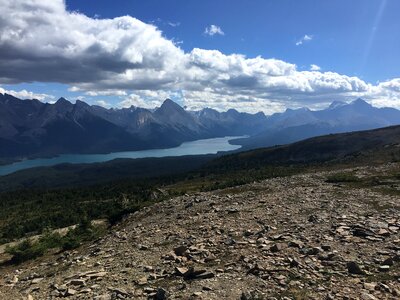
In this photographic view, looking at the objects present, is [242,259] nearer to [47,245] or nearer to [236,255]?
[236,255]

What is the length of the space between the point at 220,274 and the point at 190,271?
1496 mm

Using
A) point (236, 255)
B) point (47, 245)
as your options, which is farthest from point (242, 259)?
point (47, 245)

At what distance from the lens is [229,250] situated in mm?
21500

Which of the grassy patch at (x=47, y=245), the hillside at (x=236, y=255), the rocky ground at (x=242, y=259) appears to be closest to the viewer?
the rocky ground at (x=242, y=259)

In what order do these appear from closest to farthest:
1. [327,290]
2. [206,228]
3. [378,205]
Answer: [327,290] < [206,228] < [378,205]

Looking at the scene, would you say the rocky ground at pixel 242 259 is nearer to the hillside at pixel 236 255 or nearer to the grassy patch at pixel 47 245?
the hillside at pixel 236 255

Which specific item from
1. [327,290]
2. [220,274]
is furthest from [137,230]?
[327,290]

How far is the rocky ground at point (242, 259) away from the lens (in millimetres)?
16312

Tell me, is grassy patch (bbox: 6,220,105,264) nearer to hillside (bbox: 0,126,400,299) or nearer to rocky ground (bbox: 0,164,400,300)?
hillside (bbox: 0,126,400,299)

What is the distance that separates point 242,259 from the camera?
1966 centimetres

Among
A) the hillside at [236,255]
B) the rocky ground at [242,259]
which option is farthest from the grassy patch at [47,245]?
the rocky ground at [242,259]

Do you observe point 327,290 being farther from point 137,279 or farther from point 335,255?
point 137,279

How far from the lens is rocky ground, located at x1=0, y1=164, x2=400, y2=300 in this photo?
53.5 feet

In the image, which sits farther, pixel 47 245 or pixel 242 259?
pixel 47 245
